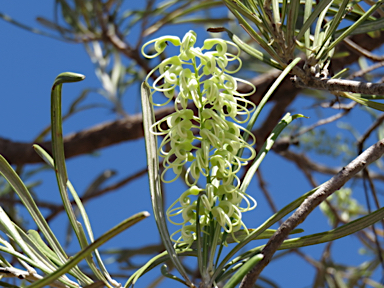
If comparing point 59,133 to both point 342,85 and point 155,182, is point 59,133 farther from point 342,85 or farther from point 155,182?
point 342,85

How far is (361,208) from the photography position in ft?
4.90

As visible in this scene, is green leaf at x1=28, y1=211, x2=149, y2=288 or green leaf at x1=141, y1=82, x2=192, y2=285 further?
green leaf at x1=141, y1=82, x2=192, y2=285

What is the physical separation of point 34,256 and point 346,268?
3.73ft

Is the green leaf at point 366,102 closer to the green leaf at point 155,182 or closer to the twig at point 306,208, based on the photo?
the twig at point 306,208

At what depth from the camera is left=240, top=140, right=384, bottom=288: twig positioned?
35 centimetres

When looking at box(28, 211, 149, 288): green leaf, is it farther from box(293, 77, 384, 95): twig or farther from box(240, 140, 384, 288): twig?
box(293, 77, 384, 95): twig

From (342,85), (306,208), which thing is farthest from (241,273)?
(342,85)

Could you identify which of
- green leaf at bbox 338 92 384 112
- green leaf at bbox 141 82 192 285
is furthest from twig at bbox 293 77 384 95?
green leaf at bbox 141 82 192 285

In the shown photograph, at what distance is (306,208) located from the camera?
14.4 inches

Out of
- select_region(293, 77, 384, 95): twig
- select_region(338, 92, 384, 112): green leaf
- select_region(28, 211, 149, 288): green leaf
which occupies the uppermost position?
select_region(293, 77, 384, 95): twig

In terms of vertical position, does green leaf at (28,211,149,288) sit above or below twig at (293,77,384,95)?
below

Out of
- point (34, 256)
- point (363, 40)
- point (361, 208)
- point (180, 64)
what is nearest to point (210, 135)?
point (180, 64)

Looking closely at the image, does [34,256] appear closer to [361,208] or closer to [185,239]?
[185,239]

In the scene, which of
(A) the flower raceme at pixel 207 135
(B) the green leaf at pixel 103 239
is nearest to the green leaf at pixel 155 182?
(A) the flower raceme at pixel 207 135
